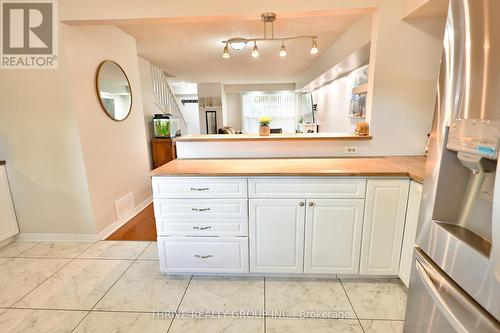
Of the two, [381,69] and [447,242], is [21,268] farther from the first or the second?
[381,69]

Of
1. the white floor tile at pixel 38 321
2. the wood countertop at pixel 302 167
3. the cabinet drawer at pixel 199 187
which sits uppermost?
the wood countertop at pixel 302 167

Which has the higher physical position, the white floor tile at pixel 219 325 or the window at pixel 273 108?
the window at pixel 273 108

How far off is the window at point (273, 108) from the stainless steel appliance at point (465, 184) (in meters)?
8.38

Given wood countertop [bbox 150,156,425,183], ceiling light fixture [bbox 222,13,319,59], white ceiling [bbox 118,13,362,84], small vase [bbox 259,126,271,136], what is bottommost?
wood countertop [bbox 150,156,425,183]

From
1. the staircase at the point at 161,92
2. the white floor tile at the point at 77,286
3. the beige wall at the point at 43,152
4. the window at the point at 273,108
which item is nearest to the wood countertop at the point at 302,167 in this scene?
the white floor tile at the point at 77,286

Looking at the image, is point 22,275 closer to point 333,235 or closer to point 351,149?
point 333,235

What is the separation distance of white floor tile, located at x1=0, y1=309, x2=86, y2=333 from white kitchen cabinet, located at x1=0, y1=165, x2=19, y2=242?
1.14 metres

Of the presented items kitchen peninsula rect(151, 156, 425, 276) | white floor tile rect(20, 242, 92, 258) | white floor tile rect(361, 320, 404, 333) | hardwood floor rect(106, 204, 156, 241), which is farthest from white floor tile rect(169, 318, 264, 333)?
white floor tile rect(20, 242, 92, 258)

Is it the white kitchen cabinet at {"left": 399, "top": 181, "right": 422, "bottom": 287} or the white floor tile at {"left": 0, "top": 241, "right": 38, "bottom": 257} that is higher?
the white kitchen cabinet at {"left": 399, "top": 181, "right": 422, "bottom": 287}

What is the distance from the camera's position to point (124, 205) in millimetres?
3062

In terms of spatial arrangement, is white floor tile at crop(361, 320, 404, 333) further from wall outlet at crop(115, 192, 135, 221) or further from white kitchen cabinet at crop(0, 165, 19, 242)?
white kitchen cabinet at crop(0, 165, 19, 242)

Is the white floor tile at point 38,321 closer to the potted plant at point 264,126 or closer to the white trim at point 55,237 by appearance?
the white trim at point 55,237

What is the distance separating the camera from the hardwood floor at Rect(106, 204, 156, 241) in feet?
8.73

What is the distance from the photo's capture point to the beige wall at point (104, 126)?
7.67 ft
